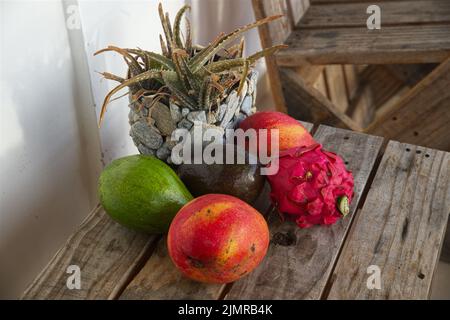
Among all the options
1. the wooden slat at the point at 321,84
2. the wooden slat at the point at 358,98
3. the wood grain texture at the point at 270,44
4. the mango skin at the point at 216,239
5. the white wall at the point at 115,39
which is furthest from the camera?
the wooden slat at the point at 358,98

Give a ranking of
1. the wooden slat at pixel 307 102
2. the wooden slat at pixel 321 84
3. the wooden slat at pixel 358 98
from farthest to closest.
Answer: the wooden slat at pixel 358 98 → the wooden slat at pixel 321 84 → the wooden slat at pixel 307 102

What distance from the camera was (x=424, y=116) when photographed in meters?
1.35

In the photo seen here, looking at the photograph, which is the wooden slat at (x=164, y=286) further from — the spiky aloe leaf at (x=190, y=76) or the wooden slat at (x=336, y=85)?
the wooden slat at (x=336, y=85)

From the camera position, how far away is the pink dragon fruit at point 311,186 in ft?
2.81

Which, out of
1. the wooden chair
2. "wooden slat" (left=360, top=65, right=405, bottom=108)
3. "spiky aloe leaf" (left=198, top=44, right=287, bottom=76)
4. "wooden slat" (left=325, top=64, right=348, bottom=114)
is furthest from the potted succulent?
"wooden slat" (left=360, top=65, right=405, bottom=108)

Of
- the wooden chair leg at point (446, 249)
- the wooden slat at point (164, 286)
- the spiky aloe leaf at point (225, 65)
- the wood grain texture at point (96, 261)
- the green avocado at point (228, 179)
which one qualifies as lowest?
the wooden chair leg at point (446, 249)

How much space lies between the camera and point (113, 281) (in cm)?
83

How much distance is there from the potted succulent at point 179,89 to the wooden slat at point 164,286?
19 centimetres

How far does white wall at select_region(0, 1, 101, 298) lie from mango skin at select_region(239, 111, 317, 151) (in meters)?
0.32

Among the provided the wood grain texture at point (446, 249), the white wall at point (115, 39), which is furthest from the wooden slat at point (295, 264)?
the wood grain texture at point (446, 249)

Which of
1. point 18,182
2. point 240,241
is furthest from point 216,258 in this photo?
point 18,182

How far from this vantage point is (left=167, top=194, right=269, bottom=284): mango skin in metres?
0.75

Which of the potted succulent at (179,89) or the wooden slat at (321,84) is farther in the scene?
the wooden slat at (321,84)

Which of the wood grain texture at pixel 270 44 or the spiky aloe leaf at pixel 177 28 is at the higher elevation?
the spiky aloe leaf at pixel 177 28
